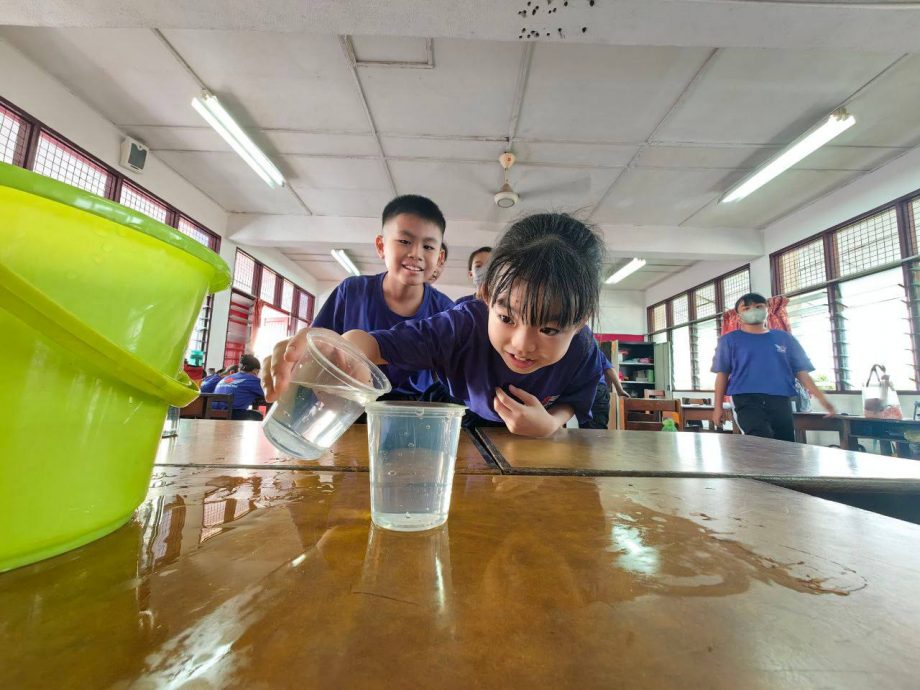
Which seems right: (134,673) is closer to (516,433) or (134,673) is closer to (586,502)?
(586,502)

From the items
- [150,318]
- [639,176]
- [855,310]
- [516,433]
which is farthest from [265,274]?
[855,310]

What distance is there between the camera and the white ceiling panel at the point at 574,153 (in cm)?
365

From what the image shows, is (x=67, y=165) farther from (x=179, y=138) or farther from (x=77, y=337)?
(x=77, y=337)

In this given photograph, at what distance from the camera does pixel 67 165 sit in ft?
10.8

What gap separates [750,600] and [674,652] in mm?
102

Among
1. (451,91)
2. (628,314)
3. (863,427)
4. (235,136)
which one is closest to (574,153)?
(451,91)

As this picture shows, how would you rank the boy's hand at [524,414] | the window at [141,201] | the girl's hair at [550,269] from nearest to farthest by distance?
the girl's hair at [550,269], the boy's hand at [524,414], the window at [141,201]

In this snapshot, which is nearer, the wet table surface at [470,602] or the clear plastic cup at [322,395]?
the wet table surface at [470,602]

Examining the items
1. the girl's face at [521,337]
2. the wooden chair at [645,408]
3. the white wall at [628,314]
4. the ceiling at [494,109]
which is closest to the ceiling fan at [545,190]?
the ceiling at [494,109]

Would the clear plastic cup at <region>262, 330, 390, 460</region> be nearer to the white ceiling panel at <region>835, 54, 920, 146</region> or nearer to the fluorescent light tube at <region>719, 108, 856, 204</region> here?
the white ceiling panel at <region>835, 54, 920, 146</region>

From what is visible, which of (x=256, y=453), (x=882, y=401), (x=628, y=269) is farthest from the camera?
(x=628, y=269)

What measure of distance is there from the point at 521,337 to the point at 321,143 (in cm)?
366

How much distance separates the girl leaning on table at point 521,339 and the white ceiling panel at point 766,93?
106 inches

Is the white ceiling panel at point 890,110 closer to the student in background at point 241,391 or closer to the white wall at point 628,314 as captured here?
the student in background at point 241,391
